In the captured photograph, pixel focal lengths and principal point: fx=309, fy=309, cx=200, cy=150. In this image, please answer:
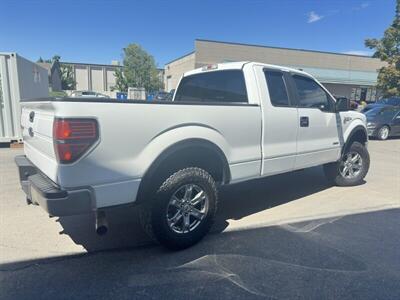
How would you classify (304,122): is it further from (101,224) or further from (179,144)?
(101,224)

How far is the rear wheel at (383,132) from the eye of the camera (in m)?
12.9

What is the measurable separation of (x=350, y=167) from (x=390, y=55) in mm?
22762

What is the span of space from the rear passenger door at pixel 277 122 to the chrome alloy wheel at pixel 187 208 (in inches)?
40.9

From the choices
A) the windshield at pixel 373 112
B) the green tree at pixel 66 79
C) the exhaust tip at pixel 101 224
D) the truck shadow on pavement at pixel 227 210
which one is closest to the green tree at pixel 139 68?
the green tree at pixel 66 79

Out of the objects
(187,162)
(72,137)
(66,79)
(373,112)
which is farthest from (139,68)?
(72,137)

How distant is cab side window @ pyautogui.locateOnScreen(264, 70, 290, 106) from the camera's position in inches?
163

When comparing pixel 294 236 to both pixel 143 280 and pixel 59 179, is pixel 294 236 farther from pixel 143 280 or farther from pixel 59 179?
pixel 59 179

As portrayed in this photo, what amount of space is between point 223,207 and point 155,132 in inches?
86.7

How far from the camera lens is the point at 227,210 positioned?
4.56 metres

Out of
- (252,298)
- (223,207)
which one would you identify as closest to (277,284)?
(252,298)

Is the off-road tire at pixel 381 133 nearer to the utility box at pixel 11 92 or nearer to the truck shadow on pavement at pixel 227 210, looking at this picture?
the truck shadow on pavement at pixel 227 210

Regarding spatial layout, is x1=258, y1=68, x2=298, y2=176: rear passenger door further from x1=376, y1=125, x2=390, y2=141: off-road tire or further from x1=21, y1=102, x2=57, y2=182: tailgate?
x1=376, y1=125, x2=390, y2=141: off-road tire

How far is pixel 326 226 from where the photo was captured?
13.1ft

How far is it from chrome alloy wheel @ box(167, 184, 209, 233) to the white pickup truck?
0.01 m
